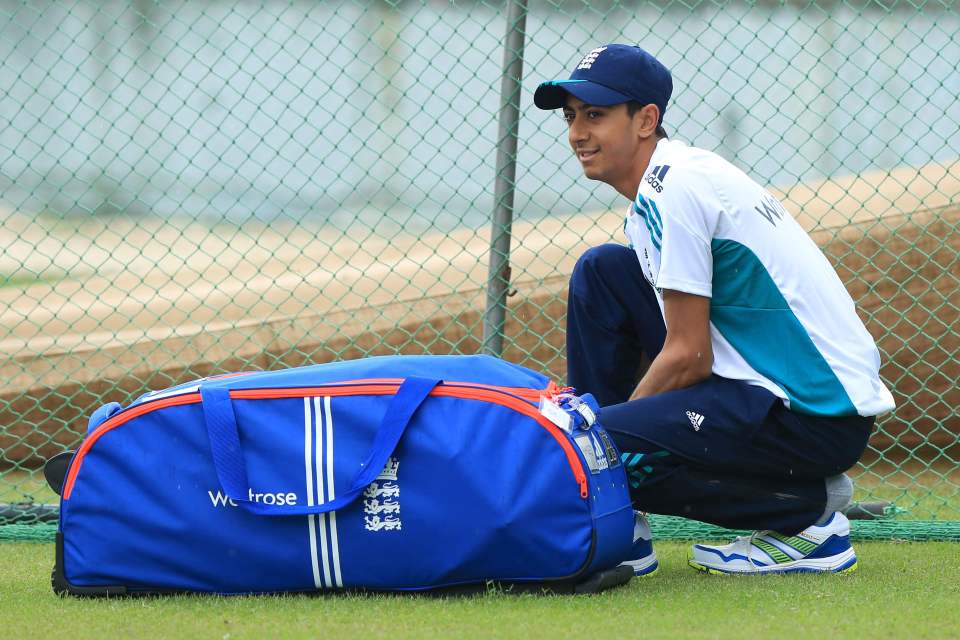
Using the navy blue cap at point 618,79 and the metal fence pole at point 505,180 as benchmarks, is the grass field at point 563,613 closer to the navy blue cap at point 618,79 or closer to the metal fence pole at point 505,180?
the navy blue cap at point 618,79

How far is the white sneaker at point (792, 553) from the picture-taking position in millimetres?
2354

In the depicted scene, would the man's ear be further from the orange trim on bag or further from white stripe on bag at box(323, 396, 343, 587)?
the orange trim on bag

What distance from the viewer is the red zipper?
80.0 inches

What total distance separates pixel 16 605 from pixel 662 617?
116cm

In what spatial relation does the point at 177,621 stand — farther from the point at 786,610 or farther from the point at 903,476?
the point at 903,476

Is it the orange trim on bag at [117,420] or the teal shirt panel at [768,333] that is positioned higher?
the teal shirt panel at [768,333]

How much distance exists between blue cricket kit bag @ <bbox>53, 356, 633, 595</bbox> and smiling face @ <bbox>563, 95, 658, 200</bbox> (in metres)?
0.53

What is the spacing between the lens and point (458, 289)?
419 centimetres

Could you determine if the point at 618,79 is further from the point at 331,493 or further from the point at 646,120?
the point at 331,493

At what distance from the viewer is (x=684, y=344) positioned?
224 cm

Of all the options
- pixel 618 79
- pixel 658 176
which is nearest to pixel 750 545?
pixel 658 176

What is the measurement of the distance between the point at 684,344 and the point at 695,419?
143 millimetres

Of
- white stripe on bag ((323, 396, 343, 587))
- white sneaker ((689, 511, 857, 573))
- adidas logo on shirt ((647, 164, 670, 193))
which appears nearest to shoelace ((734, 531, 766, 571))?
white sneaker ((689, 511, 857, 573))

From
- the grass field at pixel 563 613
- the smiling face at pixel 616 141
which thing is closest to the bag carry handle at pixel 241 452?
the grass field at pixel 563 613
